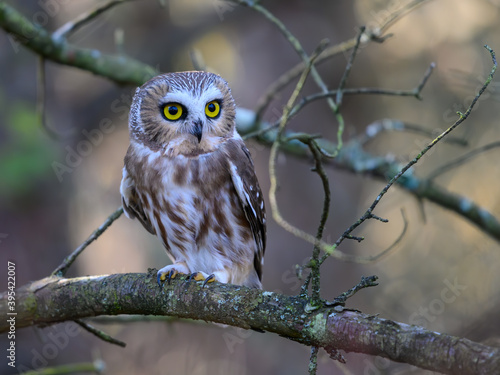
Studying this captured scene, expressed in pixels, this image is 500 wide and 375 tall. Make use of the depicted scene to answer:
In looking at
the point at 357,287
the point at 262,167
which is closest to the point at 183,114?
the point at 357,287

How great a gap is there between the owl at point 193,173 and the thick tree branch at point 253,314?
0.54 meters

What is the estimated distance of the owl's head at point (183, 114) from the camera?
12.1 feet

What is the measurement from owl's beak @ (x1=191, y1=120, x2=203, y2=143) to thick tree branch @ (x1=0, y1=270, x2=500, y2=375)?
3.03ft

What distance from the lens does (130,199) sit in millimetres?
4035

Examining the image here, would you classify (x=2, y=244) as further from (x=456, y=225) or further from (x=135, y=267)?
(x=456, y=225)

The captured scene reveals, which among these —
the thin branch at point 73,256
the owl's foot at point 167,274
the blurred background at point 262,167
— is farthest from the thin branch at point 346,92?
the blurred background at point 262,167

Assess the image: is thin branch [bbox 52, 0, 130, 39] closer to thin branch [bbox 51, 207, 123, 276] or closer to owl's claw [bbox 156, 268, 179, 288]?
thin branch [bbox 51, 207, 123, 276]

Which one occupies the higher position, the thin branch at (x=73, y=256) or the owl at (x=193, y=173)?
the owl at (x=193, y=173)

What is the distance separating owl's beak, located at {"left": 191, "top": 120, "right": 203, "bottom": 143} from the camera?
363 cm

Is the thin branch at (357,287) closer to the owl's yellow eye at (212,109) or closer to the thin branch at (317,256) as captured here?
the thin branch at (317,256)

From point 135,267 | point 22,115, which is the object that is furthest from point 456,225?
point 22,115

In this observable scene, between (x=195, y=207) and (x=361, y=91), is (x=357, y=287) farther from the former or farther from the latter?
(x=361, y=91)

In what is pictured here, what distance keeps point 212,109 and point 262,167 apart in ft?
10.1

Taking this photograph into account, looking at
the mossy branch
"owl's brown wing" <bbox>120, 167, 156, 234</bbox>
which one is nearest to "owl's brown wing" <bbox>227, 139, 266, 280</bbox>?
the mossy branch
